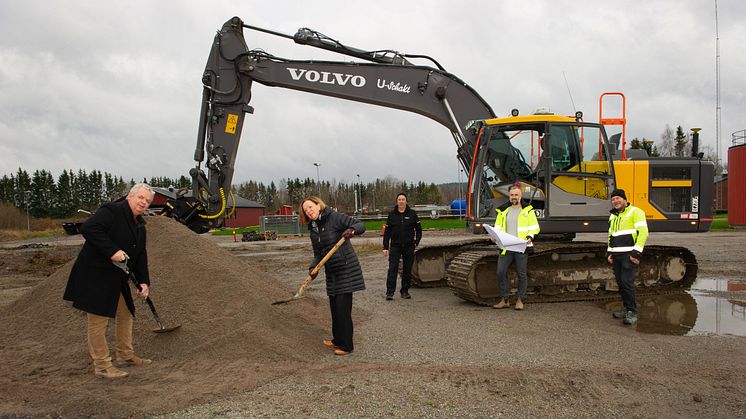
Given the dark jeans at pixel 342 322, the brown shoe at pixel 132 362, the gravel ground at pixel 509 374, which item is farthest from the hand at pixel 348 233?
the brown shoe at pixel 132 362

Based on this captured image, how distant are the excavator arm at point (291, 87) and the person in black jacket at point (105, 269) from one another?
178 inches

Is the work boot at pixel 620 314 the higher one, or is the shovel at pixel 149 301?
the shovel at pixel 149 301

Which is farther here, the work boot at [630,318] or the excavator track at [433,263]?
the excavator track at [433,263]

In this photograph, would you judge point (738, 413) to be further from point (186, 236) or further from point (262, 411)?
point (186, 236)

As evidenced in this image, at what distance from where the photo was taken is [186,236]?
6.84 m

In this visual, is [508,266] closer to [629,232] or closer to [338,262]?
[629,232]

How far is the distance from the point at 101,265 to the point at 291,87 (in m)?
5.94

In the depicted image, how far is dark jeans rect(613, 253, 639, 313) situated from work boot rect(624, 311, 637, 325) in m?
0.04

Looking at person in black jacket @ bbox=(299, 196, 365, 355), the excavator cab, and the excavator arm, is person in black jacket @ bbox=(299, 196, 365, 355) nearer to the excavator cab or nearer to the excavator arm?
the excavator cab

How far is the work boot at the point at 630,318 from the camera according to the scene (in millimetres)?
6078

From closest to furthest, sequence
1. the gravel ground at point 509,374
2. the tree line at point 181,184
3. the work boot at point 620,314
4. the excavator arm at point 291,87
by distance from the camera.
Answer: the gravel ground at point 509,374 → the work boot at point 620,314 → the excavator arm at point 291,87 → the tree line at point 181,184

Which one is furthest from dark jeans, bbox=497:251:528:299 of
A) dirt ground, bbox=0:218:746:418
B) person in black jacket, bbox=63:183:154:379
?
person in black jacket, bbox=63:183:154:379

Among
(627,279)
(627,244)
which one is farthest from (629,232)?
(627,279)

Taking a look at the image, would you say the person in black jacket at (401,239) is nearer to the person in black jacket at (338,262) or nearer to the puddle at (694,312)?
the person in black jacket at (338,262)
